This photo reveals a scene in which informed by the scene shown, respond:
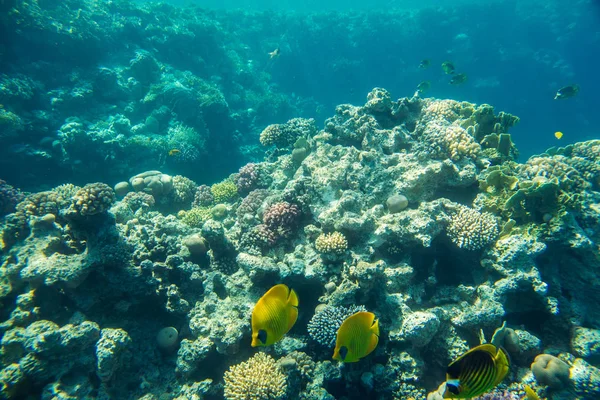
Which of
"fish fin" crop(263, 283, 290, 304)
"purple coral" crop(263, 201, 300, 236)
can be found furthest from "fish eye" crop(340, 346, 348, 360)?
"purple coral" crop(263, 201, 300, 236)

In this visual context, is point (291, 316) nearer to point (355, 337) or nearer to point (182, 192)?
point (355, 337)

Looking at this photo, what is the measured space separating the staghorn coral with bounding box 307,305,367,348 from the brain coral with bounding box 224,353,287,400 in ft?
2.35

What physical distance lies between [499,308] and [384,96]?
5.52 metres

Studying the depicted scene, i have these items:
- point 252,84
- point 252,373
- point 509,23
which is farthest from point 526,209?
point 509,23

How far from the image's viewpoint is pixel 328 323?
4082 millimetres

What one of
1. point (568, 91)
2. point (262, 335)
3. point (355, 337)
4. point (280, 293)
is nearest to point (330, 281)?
point (355, 337)

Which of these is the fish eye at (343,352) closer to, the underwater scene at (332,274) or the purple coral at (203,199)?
the underwater scene at (332,274)

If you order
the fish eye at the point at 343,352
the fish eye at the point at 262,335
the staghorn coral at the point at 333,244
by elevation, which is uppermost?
the staghorn coral at the point at 333,244

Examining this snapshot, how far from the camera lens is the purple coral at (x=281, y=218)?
545cm

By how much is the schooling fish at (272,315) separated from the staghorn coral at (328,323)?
1.58 meters

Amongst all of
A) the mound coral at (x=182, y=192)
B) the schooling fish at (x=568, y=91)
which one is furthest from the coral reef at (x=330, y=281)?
the schooling fish at (x=568, y=91)

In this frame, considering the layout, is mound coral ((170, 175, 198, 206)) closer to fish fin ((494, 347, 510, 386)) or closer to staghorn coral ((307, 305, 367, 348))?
staghorn coral ((307, 305, 367, 348))

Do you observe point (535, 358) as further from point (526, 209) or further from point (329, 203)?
point (329, 203)

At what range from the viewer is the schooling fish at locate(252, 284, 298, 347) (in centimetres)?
255
